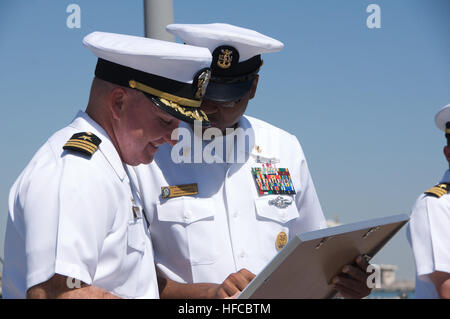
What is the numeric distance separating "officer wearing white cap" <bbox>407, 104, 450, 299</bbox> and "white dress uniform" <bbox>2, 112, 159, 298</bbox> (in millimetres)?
2589

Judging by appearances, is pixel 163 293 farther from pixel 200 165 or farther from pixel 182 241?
pixel 200 165

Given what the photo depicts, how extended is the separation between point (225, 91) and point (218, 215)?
0.68m

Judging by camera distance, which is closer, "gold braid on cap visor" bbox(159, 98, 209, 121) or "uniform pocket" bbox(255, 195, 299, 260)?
"gold braid on cap visor" bbox(159, 98, 209, 121)

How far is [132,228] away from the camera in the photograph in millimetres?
2969

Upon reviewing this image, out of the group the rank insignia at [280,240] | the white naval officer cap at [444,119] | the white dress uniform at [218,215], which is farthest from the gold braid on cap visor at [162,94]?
the white naval officer cap at [444,119]

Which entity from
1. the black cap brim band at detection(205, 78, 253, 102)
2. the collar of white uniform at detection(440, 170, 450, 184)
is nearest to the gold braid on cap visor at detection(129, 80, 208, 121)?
the black cap brim band at detection(205, 78, 253, 102)

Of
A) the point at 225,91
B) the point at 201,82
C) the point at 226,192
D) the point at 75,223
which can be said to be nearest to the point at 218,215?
the point at 226,192

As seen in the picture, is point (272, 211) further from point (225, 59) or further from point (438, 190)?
point (438, 190)

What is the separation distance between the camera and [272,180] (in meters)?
4.12

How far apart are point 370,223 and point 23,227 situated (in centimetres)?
137

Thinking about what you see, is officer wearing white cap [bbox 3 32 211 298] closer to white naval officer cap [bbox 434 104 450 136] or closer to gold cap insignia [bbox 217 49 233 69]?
gold cap insignia [bbox 217 49 233 69]

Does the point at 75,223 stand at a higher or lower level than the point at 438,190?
higher

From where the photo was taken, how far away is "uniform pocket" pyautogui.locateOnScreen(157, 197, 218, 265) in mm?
3783

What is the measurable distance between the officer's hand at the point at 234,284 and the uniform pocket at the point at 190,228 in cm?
33
